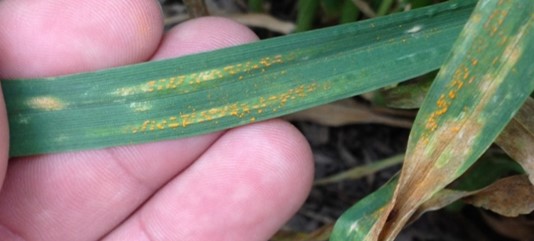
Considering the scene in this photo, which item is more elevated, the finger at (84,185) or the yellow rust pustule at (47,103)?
the yellow rust pustule at (47,103)

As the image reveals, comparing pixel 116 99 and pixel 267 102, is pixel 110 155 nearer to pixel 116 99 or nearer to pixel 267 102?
pixel 116 99

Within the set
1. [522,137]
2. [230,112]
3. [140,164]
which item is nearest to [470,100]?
[522,137]

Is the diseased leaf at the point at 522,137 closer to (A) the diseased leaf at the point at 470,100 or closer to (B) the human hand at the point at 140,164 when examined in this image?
(A) the diseased leaf at the point at 470,100

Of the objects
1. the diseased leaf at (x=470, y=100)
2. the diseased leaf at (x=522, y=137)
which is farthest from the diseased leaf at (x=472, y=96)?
the diseased leaf at (x=522, y=137)

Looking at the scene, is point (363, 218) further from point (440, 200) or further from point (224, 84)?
point (224, 84)

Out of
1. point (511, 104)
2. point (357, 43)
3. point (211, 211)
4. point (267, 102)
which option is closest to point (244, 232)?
point (211, 211)

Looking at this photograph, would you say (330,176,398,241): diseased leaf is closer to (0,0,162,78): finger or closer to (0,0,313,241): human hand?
(0,0,313,241): human hand
